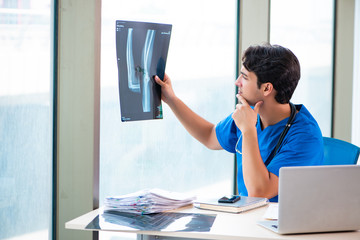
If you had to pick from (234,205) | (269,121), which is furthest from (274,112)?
(234,205)

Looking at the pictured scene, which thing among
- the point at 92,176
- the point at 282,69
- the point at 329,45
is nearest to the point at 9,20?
the point at 92,176

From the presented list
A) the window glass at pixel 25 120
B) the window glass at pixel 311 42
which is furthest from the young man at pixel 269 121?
the window glass at pixel 311 42

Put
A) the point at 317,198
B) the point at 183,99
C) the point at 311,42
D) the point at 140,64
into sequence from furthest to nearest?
the point at 311,42 → the point at 183,99 → the point at 140,64 → the point at 317,198

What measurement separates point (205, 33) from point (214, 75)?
29cm

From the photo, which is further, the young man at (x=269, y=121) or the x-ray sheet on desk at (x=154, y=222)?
the young man at (x=269, y=121)

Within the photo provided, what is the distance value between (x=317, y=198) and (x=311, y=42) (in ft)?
8.49

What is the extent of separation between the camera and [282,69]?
2.13 m

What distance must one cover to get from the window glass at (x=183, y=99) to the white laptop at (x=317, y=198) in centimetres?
131

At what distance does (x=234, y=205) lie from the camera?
171 cm

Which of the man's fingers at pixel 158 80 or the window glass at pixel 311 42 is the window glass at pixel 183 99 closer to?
the man's fingers at pixel 158 80

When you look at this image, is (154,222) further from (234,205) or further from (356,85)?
(356,85)

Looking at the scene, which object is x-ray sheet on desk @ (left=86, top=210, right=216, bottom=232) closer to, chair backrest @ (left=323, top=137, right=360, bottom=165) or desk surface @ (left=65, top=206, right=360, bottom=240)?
desk surface @ (left=65, top=206, right=360, bottom=240)

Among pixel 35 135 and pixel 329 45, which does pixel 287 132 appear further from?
pixel 329 45

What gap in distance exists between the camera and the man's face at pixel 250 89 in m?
2.15
